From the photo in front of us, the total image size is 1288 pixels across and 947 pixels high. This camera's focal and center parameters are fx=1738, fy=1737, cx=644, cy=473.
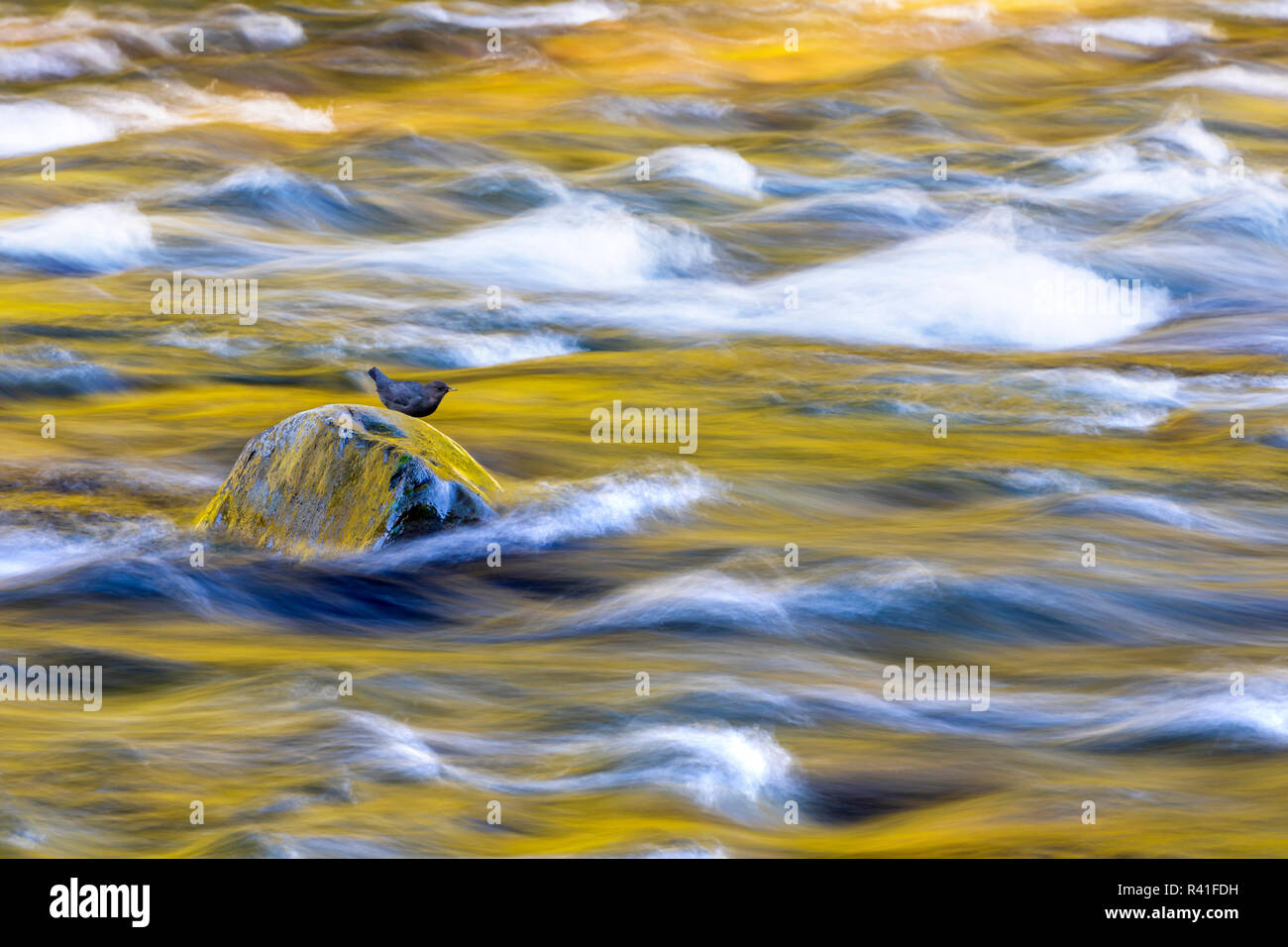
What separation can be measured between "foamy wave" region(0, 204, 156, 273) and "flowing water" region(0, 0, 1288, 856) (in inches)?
2.9

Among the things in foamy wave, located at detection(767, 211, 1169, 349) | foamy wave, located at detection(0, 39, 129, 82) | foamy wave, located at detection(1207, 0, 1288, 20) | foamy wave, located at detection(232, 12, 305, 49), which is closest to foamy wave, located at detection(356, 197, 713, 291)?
foamy wave, located at detection(767, 211, 1169, 349)

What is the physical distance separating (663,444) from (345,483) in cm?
302

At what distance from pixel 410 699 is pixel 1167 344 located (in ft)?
30.9

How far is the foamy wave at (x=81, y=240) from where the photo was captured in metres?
15.5

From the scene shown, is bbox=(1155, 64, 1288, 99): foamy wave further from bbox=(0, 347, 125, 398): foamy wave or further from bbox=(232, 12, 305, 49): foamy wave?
bbox=(0, 347, 125, 398): foamy wave

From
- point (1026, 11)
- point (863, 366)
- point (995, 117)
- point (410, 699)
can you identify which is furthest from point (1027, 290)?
point (1026, 11)

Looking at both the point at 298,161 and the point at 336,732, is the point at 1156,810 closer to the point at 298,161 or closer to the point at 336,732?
the point at 336,732

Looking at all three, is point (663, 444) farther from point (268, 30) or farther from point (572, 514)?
point (268, 30)

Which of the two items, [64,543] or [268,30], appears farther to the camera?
[268,30]

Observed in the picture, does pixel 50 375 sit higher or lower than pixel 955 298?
lower

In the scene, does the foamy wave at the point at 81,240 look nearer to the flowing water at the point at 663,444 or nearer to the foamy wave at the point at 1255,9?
the flowing water at the point at 663,444

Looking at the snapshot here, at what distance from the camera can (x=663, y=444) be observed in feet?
34.7

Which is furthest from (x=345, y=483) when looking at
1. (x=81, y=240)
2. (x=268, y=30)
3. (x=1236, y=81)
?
(x=1236, y=81)

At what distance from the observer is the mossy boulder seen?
25.5 feet
